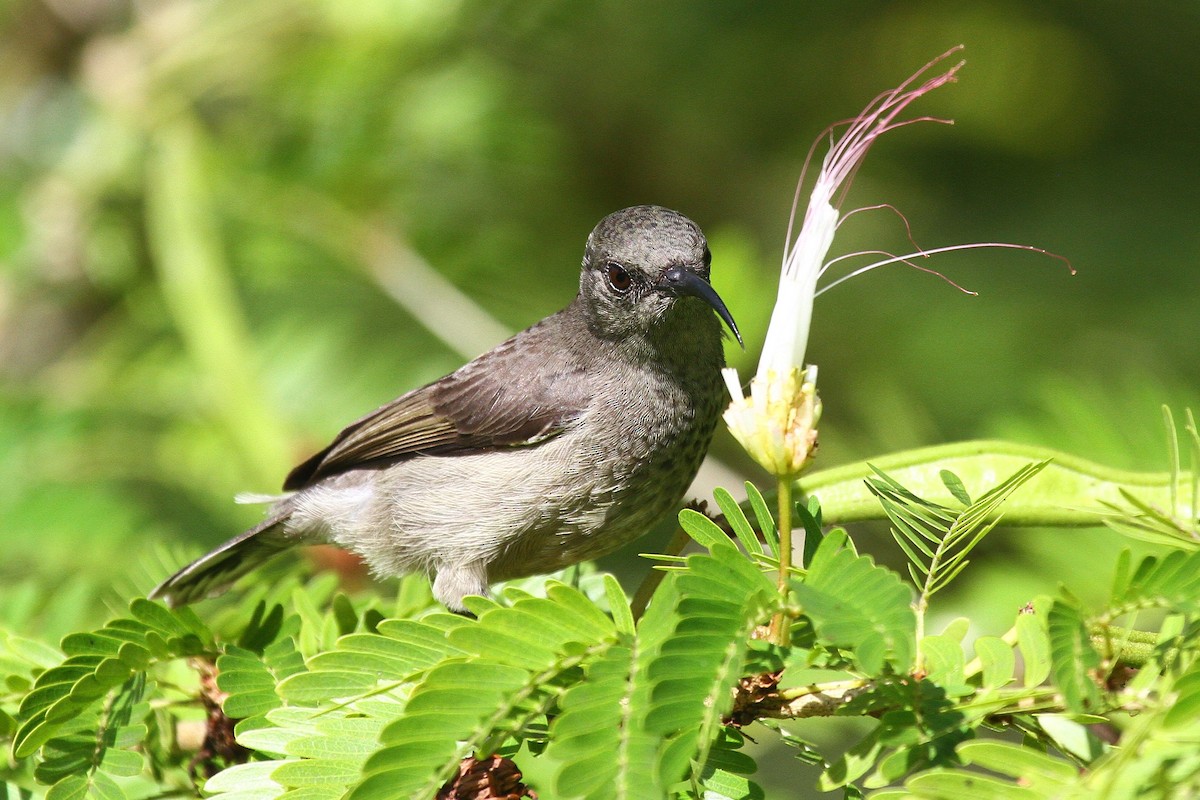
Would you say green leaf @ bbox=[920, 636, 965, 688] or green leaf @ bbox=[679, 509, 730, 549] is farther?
green leaf @ bbox=[679, 509, 730, 549]

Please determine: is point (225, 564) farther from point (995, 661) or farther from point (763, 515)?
point (995, 661)

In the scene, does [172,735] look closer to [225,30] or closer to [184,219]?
[184,219]

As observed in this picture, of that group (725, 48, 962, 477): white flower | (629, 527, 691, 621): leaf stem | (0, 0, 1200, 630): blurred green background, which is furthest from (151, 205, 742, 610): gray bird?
(725, 48, 962, 477): white flower

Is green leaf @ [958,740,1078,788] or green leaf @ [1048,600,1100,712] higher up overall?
green leaf @ [1048,600,1100,712]

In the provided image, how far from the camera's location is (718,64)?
5.89 meters

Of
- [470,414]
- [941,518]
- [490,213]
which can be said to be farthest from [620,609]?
[490,213]

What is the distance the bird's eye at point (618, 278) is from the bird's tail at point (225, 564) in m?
1.29

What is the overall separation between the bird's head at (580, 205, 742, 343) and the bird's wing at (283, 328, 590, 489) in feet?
0.85

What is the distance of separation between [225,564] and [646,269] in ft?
5.25

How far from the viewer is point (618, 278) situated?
126 inches

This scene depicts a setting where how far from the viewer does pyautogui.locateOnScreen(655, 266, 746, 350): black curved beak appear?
2.81m

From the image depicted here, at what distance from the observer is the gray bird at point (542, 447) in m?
3.09

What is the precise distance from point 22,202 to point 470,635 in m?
4.24

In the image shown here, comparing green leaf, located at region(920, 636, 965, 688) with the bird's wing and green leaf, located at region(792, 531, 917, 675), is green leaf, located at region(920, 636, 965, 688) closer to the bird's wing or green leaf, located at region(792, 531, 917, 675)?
green leaf, located at region(792, 531, 917, 675)
